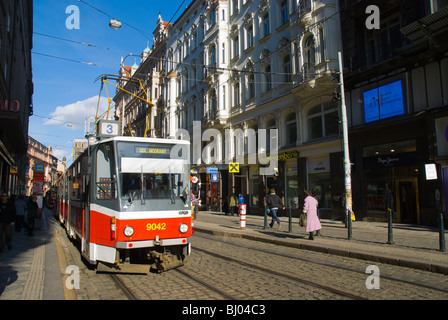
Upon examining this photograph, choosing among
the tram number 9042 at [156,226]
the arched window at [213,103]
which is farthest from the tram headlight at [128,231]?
the arched window at [213,103]

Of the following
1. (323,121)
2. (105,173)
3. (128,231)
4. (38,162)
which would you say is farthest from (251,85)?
(38,162)

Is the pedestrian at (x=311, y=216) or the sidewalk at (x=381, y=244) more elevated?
the pedestrian at (x=311, y=216)

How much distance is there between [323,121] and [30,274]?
17.3m

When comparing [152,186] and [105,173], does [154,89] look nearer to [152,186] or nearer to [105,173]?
[105,173]

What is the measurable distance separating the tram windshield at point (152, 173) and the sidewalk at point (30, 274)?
2000mm

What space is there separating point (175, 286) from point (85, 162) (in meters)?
3.36

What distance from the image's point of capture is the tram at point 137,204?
671cm

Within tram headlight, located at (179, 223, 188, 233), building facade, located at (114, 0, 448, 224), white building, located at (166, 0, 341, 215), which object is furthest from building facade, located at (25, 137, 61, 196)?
tram headlight, located at (179, 223, 188, 233)

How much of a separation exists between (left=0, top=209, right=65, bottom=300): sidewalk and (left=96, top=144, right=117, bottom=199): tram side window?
179 cm

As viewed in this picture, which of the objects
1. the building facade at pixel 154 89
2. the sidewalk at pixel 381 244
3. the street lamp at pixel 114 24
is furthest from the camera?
the building facade at pixel 154 89

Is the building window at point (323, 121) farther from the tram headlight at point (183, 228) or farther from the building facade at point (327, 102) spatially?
the tram headlight at point (183, 228)

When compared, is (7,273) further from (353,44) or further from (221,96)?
(221,96)

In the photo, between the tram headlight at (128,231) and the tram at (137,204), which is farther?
the tram at (137,204)
